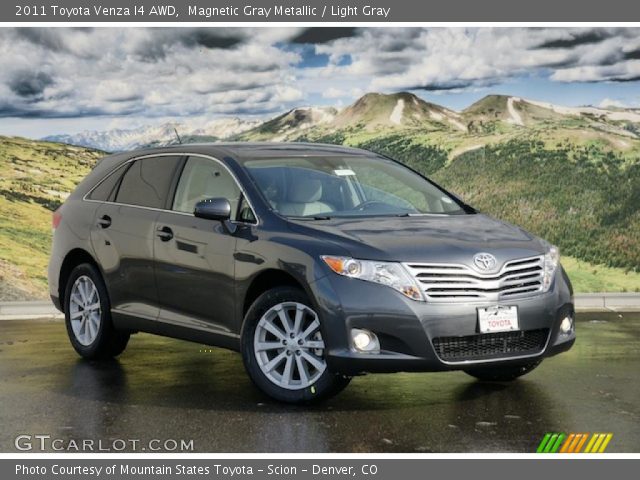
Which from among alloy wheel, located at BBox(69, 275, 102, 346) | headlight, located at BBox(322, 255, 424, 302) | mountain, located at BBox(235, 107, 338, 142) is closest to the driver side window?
alloy wheel, located at BBox(69, 275, 102, 346)

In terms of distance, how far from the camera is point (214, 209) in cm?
873

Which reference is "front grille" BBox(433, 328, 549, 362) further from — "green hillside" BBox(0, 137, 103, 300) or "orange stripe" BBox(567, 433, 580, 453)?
"green hillside" BBox(0, 137, 103, 300)

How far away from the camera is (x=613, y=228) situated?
728 inches

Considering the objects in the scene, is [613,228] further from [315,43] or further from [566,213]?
[315,43]

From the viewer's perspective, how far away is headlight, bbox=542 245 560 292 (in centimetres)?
840

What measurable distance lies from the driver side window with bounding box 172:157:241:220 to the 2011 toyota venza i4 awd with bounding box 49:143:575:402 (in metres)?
0.01

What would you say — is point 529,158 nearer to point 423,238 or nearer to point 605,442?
point 423,238

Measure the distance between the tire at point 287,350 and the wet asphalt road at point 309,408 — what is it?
0.14m

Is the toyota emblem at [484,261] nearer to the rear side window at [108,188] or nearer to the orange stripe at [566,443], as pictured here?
the orange stripe at [566,443]

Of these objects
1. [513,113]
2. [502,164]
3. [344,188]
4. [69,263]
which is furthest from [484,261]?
[513,113]

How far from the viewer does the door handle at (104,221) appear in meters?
10.2

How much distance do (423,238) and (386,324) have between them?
72cm

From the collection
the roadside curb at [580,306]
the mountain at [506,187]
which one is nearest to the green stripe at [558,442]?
the roadside curb at [580,306]
